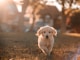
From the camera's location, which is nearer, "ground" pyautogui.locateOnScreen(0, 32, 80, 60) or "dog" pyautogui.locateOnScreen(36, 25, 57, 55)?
"ground" pyautogui.locateOnScreen(0, 32, 80, 60)

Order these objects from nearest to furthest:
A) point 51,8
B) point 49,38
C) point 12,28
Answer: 1. point 49,38
2. point 12,28
3. point 51,8

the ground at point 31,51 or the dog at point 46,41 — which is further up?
the dog at point 46,41

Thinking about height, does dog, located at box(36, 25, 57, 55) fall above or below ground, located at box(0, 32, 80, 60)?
above

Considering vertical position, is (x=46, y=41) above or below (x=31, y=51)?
above

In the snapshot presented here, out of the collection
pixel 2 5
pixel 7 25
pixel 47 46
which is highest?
pixel 47 46

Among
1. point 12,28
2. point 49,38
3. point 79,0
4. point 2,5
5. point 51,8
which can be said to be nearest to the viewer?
→ point 49,38

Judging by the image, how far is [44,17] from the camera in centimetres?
5747

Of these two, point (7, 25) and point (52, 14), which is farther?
point (52, 14)

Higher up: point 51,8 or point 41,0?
point 41,0

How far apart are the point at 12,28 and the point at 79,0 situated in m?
12.7

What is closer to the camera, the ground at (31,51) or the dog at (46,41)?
the ground at (31,51)

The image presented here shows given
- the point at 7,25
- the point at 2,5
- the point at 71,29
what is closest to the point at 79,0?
the point at 71,29

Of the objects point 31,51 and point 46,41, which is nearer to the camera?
point 46,41

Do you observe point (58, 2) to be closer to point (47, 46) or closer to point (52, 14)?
point (52, 14)
